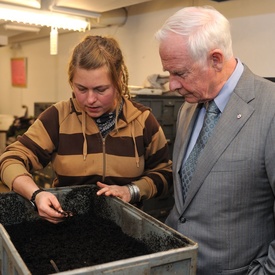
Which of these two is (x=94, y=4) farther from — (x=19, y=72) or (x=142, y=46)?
(x=19, y=72)

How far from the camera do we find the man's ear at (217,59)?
98 cm

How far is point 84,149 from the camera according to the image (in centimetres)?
128

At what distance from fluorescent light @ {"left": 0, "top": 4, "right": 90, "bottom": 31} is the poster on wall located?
3.28 meters

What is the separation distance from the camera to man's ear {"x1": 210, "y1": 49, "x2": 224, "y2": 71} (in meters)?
0.98

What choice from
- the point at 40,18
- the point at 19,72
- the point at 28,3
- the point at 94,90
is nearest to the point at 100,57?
the point at 94,90

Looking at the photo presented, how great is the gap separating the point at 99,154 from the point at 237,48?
194cm

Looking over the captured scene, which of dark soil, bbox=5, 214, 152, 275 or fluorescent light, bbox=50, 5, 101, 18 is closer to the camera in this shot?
dark soil, bbox=5, 214, 152, 275

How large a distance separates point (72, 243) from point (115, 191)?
230 millimetres

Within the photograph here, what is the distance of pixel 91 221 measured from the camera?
3.98ft

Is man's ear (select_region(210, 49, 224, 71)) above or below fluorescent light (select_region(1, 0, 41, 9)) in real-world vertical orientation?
below

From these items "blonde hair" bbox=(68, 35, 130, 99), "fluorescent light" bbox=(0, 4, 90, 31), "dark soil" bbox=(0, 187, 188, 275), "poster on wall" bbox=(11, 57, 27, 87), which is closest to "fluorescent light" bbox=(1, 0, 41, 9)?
"fluorescent light" bbox=(0, 4, 90, 31)

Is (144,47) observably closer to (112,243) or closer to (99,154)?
(99,154)

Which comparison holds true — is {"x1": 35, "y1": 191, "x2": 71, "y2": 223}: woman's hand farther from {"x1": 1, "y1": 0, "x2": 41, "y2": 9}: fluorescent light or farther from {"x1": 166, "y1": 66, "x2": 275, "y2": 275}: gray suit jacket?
{"x1": 1, "y1": 0, "x2": 41, "y2": 9}: fluorescent light

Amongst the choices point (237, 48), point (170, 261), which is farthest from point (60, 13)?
point (170, 261)
